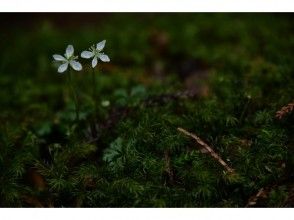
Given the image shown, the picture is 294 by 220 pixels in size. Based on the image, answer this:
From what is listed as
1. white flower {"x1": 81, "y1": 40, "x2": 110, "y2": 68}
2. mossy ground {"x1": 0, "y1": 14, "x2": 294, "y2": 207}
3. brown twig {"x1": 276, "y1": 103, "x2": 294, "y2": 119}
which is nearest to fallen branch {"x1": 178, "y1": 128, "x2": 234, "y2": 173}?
mossy ground {"x1": 0, "y1": 14, "x2": 294, "y2": 207}

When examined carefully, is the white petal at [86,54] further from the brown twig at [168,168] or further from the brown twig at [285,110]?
the brown twig at [285,110]

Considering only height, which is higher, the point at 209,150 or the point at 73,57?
the point at 73,57

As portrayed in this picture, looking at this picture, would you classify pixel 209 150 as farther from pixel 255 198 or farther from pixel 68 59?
pixel 68 59

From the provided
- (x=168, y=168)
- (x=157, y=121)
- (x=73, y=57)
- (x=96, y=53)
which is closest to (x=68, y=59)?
(x=73, y=57)

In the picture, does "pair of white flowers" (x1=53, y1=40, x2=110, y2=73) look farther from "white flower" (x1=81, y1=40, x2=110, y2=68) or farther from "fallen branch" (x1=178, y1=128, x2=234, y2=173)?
"fallen branch" (x1=178, y1=128, x2=234, y2=173)

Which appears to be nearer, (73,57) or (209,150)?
(209,150)
